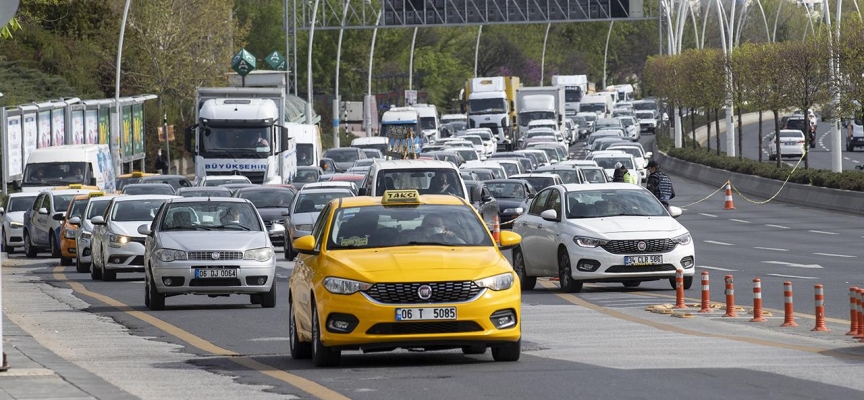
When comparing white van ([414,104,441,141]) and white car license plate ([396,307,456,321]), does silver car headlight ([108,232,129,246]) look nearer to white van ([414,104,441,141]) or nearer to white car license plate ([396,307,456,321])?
white car license plate ([396,307,456,321])

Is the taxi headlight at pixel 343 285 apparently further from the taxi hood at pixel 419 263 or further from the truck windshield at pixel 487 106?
the truck windshield at pixel 487 106

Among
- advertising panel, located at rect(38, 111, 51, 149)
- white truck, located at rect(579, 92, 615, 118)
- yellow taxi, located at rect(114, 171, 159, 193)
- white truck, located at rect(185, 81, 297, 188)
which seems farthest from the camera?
white truck, located at rect(579, 92, 615, 118)

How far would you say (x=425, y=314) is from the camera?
12.8m

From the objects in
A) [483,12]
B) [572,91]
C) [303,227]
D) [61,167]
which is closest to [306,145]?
[61,167]

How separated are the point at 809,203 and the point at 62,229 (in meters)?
23.6

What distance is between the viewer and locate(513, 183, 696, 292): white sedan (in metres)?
22.4

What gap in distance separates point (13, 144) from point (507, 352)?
4075 cm

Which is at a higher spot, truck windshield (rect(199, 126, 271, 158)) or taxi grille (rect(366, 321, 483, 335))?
truck windshield (rect(199, 126, 271, 158))

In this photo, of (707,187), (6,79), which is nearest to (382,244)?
(707,187)

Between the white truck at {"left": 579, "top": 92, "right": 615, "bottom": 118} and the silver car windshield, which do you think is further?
the white truck at {"left": 579, "top": 92, "right": 615, "bottom": 118}

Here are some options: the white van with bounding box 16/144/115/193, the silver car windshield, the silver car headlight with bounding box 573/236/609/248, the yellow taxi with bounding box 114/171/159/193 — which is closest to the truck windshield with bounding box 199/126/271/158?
the white van with bounding box 16/144/115/193

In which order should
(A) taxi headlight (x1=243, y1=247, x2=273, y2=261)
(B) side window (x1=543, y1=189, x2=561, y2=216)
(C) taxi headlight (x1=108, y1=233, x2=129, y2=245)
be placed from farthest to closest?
(C) taxi headlight (x1=108, y1=233, x2=129, y2=245) → (B) side window (x1=543, y1=189, x2=561, y2=216) → (A) taxi headlight (x1=243, y1=247, x2=273, y2=261)

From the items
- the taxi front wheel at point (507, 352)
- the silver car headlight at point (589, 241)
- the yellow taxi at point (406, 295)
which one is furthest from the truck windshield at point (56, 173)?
the taxi front wheel at point (507, 352)

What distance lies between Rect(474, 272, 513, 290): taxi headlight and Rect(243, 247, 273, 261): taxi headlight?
29.4 ft
